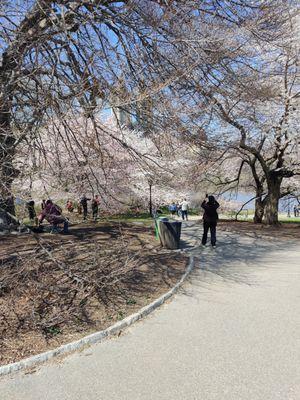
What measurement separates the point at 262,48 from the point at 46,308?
216 inches

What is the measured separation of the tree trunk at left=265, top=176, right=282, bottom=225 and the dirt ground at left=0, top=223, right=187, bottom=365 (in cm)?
944

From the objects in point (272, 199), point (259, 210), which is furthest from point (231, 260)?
point (259, 210)

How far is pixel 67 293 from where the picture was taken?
5531 millimetres

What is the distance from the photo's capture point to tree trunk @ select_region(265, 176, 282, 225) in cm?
1648

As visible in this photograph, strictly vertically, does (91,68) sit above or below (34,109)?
above

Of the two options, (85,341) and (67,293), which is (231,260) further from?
(85,341)

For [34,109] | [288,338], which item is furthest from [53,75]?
[288,338]

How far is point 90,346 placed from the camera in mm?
4227

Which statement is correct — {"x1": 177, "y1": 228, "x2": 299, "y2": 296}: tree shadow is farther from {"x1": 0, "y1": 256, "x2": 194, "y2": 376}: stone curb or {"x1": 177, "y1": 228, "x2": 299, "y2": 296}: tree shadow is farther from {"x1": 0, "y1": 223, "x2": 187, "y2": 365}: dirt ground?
{"x1": 0, "y1": 256, "x2": 194, "y2": 376}: stone curb

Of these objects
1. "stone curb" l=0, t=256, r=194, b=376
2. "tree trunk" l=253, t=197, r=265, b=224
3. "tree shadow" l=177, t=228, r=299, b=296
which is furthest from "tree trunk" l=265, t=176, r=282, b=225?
"stone curb" l=0, t=256, r=194, b=376

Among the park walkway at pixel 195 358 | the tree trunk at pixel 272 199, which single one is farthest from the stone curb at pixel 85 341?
the tree trunk at pixel 272 199

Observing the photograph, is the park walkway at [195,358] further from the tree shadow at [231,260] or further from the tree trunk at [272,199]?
the tree trunk at [272,199]

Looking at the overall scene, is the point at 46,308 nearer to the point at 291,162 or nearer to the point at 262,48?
the point at 262,48

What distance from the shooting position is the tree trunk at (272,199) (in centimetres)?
1648
